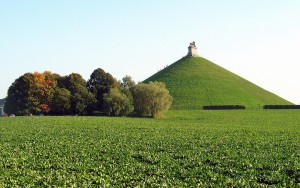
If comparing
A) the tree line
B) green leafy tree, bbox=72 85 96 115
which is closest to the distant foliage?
the tree line

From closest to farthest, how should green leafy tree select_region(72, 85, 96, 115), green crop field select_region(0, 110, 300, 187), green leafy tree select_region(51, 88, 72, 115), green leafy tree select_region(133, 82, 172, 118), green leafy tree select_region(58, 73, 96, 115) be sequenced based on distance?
green crop field select_region(0, 110, 300, 187) < green leafy tree select_region(133, 82, 172, 118) < green leafy tree select_region(51, 88, 72, 115) < green leafy tree select_region(72, 85, 96, 115) < green leafy tree select_region(58, 73, 96, 115)

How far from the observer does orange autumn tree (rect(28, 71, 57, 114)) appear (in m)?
85.4

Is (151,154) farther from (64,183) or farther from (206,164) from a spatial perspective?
(64,183)

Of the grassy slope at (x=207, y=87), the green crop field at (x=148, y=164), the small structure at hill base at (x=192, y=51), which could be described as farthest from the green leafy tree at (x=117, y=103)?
the small structure at hill base at (x=192, y=51)

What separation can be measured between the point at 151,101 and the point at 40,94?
25.2 meters

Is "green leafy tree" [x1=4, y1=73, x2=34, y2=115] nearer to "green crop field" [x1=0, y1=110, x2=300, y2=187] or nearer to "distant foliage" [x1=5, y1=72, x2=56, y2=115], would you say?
"distant foliage" [x1=5, y1=72, x2=56, y2=115]

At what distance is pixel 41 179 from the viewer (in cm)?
1712

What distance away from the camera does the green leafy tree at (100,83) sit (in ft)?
294

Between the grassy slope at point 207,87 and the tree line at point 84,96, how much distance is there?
30.1m

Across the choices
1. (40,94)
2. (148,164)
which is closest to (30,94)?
(40,94)

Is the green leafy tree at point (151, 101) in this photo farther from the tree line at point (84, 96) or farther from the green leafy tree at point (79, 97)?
the green leafy tree at point (79, 97)

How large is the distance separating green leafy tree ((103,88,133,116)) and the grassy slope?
34.3m

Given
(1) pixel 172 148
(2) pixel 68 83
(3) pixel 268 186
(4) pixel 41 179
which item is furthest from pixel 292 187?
(2) pixel 68 83

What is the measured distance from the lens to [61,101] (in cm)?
8312
